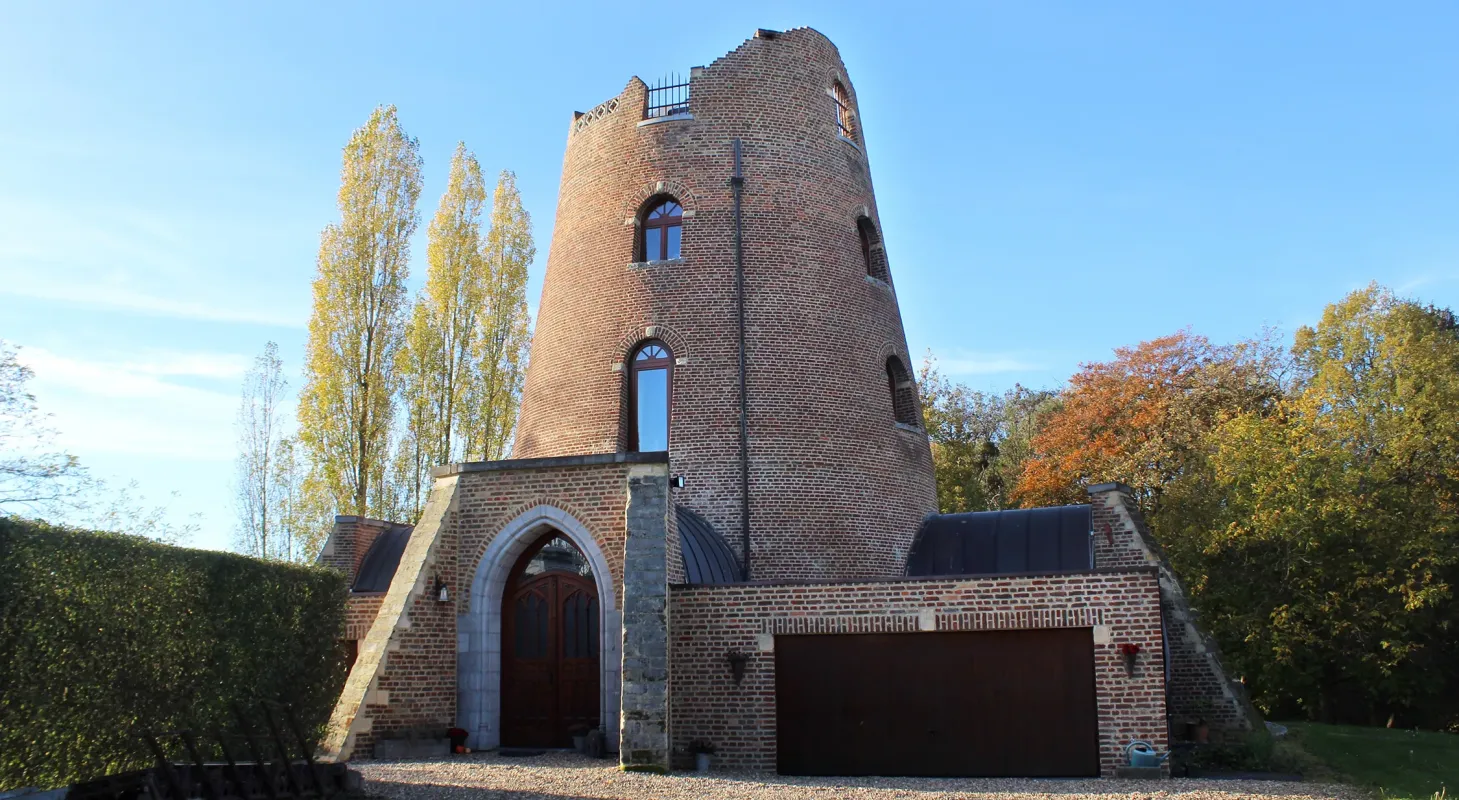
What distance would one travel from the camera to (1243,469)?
2430 centimetres

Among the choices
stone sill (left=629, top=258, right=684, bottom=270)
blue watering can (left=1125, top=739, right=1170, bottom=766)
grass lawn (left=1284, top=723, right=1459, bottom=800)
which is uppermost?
stone sill (left=629, top=258, right=684, bottom=270)

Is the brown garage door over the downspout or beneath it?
beneath

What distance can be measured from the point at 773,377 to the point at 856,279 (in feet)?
9.06

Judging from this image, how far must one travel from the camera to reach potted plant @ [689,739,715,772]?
47.8 feet

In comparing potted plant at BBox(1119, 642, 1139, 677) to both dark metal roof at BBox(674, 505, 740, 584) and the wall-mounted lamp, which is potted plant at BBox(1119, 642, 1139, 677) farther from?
dark metal roof at BBox(674, 505, 740, 584)

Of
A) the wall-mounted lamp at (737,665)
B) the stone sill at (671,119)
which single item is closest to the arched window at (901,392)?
the stone sill at (671,119)

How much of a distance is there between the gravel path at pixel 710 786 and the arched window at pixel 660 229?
9.04 meters

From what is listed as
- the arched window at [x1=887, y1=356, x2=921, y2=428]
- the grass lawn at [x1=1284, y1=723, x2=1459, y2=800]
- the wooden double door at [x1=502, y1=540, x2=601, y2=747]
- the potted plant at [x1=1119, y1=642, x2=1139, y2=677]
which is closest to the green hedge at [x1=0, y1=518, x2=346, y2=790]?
the wooden double door at [x1=502, y1=540, x2=601, y2=747]

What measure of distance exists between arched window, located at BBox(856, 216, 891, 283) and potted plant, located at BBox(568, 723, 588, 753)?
32.5 feet

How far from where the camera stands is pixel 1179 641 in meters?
16.9

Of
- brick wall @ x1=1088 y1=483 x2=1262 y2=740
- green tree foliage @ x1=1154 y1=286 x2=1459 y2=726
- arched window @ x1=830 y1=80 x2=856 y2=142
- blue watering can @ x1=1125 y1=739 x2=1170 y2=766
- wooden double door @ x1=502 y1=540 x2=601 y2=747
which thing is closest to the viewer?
blue watering can @ x1=1125 y1=739 x2=1170 y2=766

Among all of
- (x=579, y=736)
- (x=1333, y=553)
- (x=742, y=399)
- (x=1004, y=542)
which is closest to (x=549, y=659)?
(x=579, y=736)

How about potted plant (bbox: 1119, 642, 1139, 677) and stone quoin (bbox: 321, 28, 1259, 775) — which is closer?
potted plant (bbox: 1119, 642, 1139, 677)

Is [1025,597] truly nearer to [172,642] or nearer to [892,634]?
[892,634]
